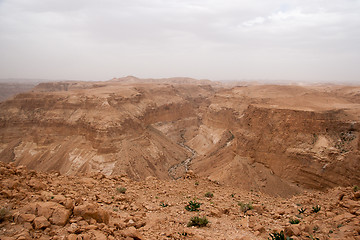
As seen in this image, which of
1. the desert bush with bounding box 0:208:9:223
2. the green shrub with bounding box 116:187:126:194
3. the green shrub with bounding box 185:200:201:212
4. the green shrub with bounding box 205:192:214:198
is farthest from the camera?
the green shrub with bounding box 205:192:214:198

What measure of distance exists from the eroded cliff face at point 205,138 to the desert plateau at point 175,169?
4.8 inches

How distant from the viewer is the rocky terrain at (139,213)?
5.25 metres

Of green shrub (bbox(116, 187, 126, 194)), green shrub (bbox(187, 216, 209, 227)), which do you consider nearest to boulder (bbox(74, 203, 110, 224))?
green shrub (bbox(187, 216, 209, 227))

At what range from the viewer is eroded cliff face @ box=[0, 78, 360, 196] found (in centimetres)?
1912

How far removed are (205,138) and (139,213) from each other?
36516mm

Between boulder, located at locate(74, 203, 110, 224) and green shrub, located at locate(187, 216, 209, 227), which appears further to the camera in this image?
green shrub, located at locate(187, 216, 209, 227)

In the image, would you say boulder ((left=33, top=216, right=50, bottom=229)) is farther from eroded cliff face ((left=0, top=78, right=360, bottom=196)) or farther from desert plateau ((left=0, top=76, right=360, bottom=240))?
eroded cliff face ((left=0, top=78, right=360, bottom=196))

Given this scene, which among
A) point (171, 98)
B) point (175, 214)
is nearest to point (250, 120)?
point (175, 214)

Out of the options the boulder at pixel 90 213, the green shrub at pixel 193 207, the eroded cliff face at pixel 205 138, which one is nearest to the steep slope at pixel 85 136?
the eroded cliff face at pixel 205 138

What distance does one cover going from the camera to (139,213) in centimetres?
776

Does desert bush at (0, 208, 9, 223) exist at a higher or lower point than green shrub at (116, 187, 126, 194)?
higher

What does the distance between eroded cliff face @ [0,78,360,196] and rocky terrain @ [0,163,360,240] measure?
32.8 ft

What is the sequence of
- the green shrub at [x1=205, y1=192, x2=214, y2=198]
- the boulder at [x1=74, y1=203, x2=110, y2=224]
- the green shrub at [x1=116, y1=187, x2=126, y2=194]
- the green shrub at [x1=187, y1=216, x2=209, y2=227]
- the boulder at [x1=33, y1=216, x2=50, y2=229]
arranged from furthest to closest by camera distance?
the green shrub at [x1=205, y1=192, x2=214, y2=198]
the green shrub at [x1=116, y1=187, x2=126, y2=194]
the green shrub at [x1=187, y1=216, x2=209, y2=227]
the boulder at [x1=74, y1=203, x2=110, y2=224]
the boulder at [x1=33, y1=216, x2=50, y2=229]

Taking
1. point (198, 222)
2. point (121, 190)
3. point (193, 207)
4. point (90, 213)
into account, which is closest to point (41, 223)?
point (90, 213)
